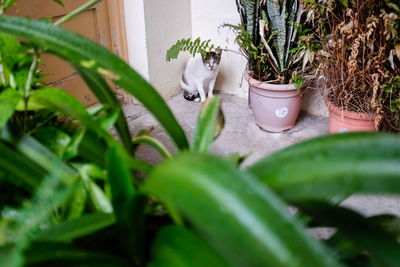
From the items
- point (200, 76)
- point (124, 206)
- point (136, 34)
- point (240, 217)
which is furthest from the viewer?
point (200, 76)

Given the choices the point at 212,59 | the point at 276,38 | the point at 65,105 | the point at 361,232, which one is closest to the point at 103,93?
the point at 65,105

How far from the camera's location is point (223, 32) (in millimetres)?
2721

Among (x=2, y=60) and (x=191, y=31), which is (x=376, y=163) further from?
(x=191, y=31)

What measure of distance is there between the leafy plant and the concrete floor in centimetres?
143

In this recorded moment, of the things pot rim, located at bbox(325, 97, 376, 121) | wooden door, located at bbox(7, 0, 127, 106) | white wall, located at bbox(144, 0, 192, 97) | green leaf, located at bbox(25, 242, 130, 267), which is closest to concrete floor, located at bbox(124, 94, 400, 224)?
Answer: white wall, located at bbox(144, 0, 192, 97)

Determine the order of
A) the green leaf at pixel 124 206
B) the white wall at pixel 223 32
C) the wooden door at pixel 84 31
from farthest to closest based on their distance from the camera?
the white wall at pixel 223 32 < the wooden door at pixel 84 31 < the green leaf at pixel 124 206

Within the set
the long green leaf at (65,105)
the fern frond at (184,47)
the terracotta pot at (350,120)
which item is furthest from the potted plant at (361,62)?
the long green leaf at (65,105)

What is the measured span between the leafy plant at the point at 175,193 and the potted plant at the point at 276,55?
1.67 m

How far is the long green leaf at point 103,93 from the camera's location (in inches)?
18.9

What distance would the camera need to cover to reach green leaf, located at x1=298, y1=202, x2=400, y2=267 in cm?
33

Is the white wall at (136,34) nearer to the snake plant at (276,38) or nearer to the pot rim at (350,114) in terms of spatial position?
the snake plant at (276,38)

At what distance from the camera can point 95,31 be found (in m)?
2.48

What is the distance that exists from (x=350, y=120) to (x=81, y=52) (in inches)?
72.0

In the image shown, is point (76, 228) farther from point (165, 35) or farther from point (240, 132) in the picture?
point (165, 35)
